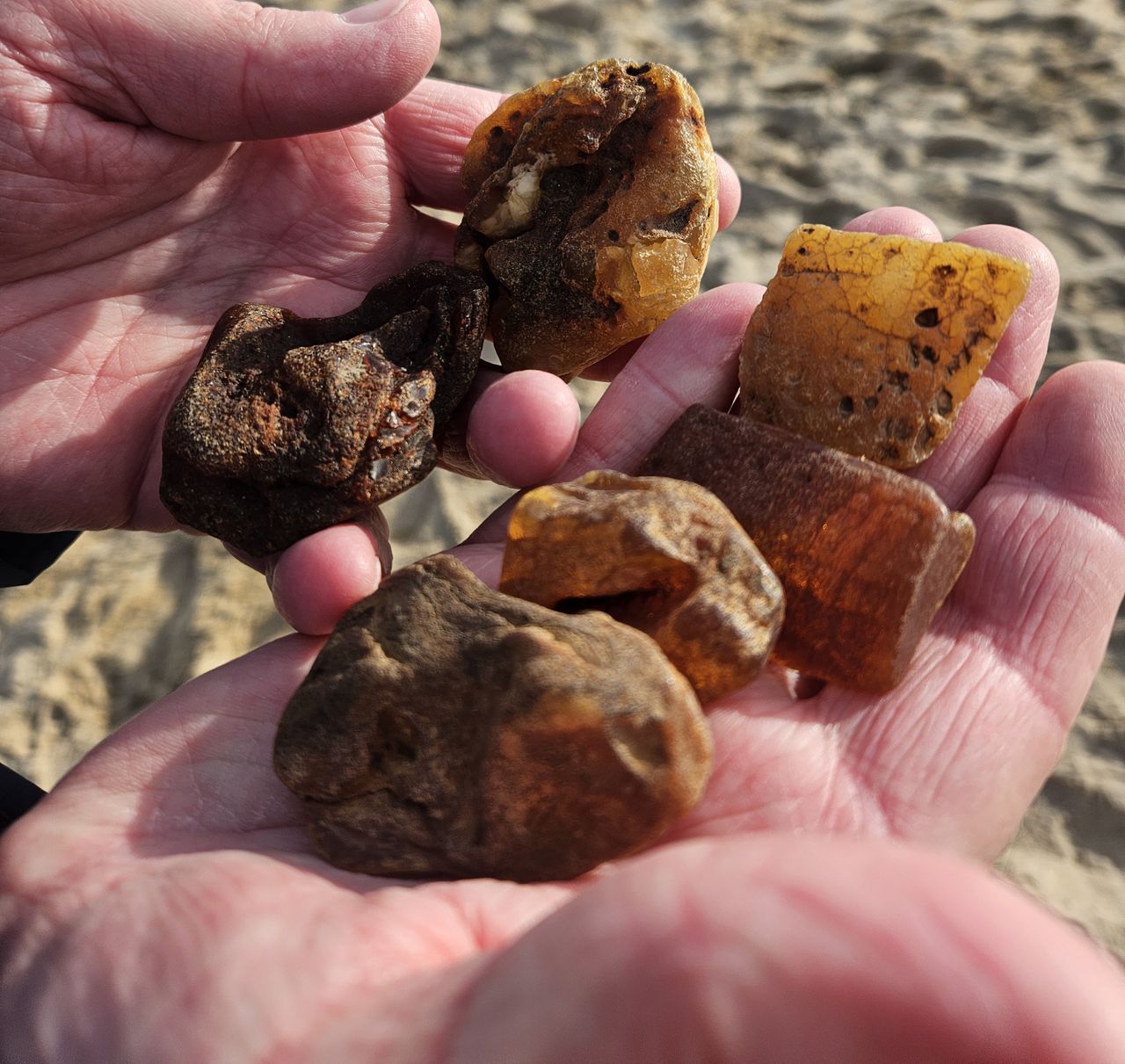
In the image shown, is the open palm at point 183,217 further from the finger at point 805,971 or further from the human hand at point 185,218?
the finger at point 805,971

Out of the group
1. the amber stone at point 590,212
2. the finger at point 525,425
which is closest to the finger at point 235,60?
the amber stone at point 590,212

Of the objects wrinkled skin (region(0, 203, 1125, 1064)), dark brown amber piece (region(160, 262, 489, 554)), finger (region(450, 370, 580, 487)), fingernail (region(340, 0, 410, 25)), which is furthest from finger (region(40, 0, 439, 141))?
wrinkled skin (region(0, 203, 1125, 1064))

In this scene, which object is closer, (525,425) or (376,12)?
(525,425)

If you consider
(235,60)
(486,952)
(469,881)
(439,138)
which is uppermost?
(235,60)

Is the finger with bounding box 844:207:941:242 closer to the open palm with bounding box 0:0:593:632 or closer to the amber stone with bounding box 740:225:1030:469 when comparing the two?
the amber stone with bounding box 740:225:1030:469

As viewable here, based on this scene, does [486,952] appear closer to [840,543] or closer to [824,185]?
[840,543]

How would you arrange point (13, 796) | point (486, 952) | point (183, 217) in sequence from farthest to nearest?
point (183, 217), point (13, 796), point (486, 952)

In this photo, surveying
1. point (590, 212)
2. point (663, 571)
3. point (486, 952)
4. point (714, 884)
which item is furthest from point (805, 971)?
point (590, 212)
